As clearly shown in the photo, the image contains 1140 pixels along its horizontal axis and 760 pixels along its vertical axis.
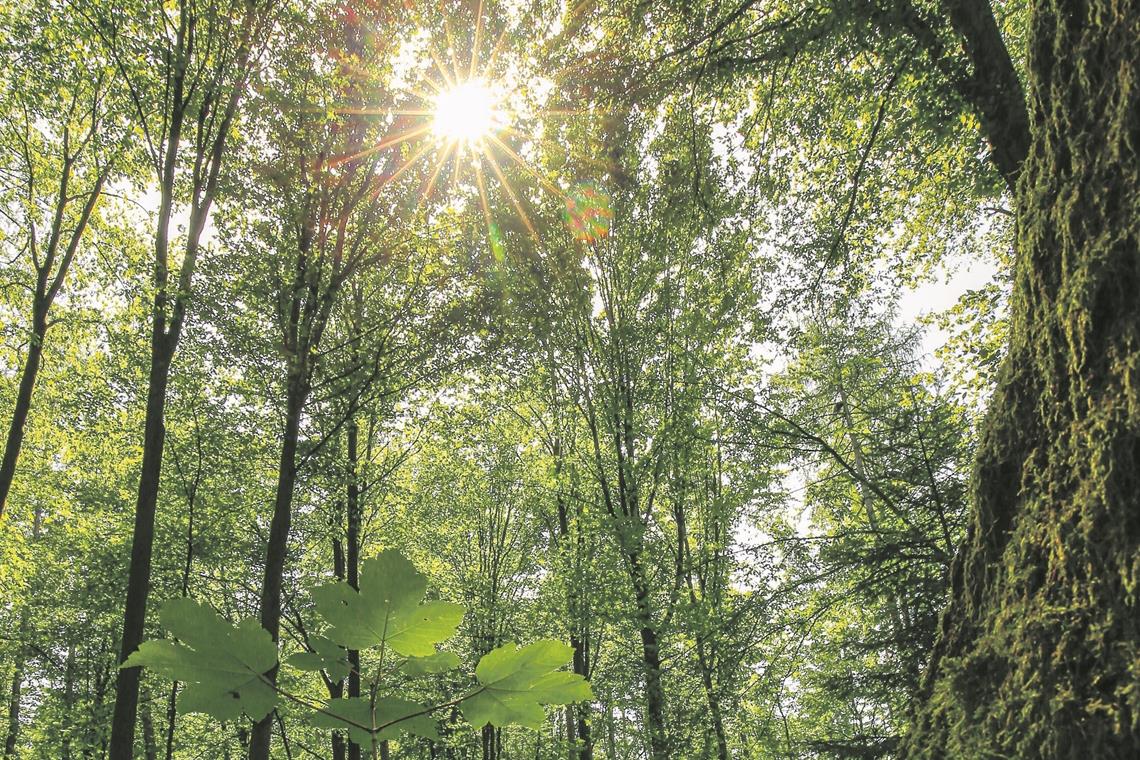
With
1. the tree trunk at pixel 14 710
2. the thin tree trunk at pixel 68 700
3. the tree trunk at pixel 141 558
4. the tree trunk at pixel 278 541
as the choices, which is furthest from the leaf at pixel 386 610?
the tree trunk at pixel 14 710

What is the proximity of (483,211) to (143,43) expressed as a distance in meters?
4.81

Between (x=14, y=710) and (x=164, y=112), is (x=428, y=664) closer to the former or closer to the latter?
(x=164, y=112)

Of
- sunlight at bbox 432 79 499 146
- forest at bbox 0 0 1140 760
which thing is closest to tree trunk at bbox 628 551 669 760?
forest at bbox 0 0 1140 760

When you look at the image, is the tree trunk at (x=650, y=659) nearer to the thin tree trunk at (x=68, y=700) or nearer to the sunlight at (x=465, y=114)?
the sunlight at (x=465, y=114)

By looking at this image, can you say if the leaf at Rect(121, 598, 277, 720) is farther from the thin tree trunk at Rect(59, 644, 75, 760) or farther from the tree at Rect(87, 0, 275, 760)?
the thin tree trunk at Rect(59, 644, 75, 760)

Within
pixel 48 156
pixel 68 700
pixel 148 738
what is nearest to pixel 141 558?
pixel 48 156

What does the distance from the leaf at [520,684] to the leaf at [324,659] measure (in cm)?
19

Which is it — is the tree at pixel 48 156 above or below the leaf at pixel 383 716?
above

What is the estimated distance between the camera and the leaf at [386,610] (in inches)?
26.8

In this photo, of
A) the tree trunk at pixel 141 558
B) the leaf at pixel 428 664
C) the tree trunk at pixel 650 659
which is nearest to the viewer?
the leaf at pixel 428 664

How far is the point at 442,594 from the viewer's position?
14.0m

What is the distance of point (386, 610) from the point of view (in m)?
0.68

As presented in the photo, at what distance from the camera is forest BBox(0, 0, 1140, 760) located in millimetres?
788

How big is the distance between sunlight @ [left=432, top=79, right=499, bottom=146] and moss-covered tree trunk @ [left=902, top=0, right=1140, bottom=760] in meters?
7.22
